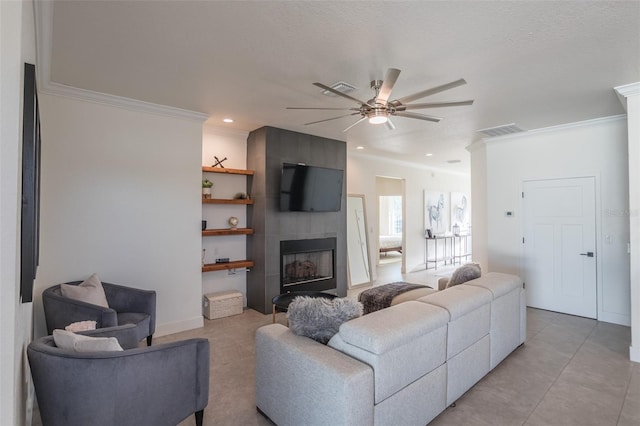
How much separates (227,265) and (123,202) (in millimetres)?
1567

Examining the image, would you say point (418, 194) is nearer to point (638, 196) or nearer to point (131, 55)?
point (638, 196)

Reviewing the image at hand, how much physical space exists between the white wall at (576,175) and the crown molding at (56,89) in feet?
15.5

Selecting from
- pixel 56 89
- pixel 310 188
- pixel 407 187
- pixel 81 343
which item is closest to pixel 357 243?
pixel 310 188

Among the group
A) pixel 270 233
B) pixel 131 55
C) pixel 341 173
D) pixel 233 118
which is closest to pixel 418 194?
pixel 341 173

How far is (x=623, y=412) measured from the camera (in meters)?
2.33

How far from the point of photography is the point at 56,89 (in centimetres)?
319

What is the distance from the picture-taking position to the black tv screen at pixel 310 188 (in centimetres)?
477

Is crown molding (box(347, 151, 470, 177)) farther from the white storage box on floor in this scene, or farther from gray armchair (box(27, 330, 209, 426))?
gray armchair (box(27, 330, 209, 426))

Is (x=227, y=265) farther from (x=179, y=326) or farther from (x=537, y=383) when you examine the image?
(x=537, y=383)

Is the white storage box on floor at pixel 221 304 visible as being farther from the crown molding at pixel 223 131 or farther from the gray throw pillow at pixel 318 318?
the gray throw pillow at pixel 318 318

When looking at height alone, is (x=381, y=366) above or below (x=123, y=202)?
below

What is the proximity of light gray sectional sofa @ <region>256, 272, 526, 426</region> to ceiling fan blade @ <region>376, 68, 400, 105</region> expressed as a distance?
1.63m

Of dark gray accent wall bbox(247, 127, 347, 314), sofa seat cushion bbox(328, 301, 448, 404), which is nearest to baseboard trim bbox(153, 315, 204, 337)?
dark gray accent wall bbox(247, 127, 347, 314)

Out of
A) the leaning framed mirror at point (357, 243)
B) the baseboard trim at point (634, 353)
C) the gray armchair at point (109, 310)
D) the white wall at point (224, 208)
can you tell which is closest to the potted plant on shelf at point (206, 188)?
the white wall at point (224, 208)
